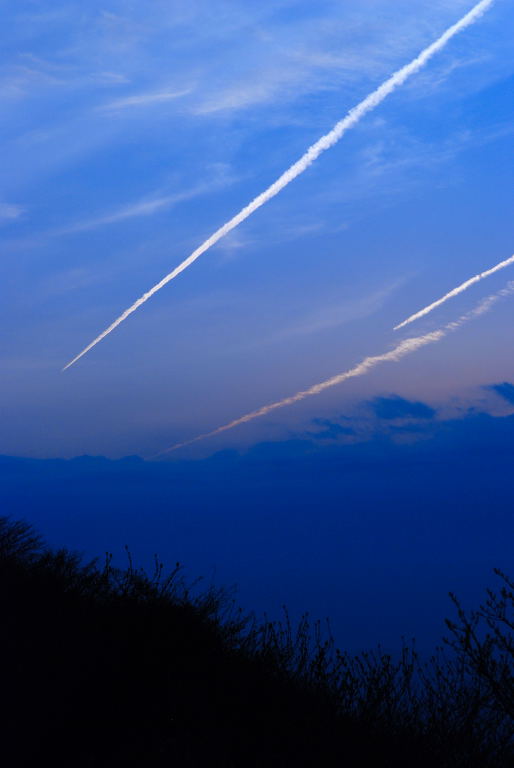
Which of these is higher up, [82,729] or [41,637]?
[41,637]

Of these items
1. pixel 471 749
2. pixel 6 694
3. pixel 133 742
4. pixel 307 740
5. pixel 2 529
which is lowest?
pixel 471 749

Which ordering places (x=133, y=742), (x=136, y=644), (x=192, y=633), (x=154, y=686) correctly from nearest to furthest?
(x=133, y=742) < (x=154, y=686) < (x=136, y=644) < (x=192, y=633)

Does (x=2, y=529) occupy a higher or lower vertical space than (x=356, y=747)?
higher

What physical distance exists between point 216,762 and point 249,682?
5.05m

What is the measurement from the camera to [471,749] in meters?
12.0

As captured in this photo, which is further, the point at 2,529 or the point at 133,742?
the point at 2,529

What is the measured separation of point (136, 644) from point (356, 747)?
5.07 metres

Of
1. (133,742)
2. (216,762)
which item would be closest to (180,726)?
(133,742)

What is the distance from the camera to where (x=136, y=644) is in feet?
48.7

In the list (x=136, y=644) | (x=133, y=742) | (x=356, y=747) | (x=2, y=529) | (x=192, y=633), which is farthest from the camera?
(x=2, y=529)

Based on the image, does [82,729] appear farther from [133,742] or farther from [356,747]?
[356,747]

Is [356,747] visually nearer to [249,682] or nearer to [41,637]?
[249,682]

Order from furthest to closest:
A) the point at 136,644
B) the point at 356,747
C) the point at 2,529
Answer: the point at 2,529, the point at 136,644, the point at 356,747

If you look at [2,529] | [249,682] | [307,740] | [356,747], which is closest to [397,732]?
[356,747]
